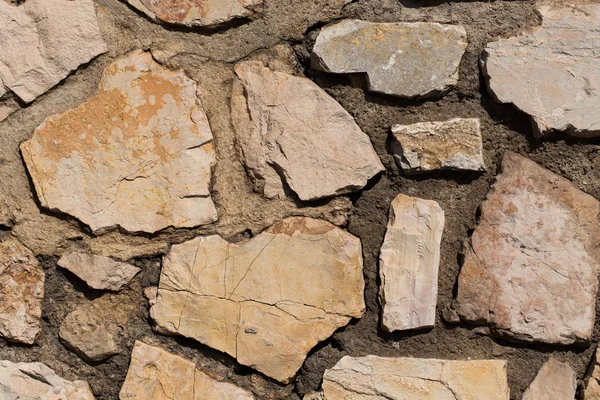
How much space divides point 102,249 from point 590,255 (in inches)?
34.7

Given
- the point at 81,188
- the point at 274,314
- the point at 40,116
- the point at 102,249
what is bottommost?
the point at 274,314

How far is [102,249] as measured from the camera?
3.72 feet

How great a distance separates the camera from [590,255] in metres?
1.11

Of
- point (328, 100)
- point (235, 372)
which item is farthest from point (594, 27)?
point (235, 372)

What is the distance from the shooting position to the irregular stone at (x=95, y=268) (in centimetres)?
113

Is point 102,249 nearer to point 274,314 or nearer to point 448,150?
point 274,314

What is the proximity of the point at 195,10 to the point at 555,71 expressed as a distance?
646 mm

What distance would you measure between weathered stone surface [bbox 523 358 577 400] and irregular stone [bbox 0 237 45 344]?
92cm

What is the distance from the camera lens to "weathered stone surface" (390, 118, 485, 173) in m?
1.10

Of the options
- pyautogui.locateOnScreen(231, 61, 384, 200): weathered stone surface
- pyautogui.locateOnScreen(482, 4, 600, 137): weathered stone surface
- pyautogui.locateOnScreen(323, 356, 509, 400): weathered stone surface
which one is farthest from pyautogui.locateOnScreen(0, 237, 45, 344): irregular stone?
pyautogui.locateOnScreen(482, 4, 600, 137): weathered stone surface

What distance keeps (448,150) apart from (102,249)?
2.14 ft

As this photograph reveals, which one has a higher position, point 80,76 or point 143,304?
point 80,76

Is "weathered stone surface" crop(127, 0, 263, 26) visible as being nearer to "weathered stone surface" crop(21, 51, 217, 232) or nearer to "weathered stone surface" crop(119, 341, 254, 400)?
"weathered stone surface" crop(21, 51, 217, 232)

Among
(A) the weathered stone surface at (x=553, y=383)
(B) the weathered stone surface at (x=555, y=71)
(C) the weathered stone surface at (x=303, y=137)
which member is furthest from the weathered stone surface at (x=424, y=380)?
(B) the weathered stone surface at (x=555, y=71)
